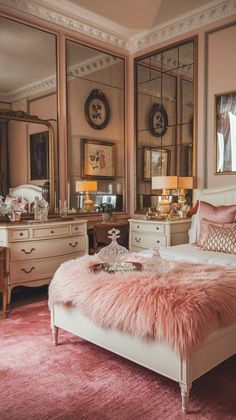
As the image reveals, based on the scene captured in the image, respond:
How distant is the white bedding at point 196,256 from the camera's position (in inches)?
106

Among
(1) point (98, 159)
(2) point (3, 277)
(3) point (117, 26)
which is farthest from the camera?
(1) point (98, 159)

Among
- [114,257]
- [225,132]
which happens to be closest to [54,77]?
[225,132]

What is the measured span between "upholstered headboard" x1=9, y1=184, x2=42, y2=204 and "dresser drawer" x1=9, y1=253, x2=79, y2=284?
756mm

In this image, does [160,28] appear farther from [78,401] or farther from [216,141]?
[78,401]

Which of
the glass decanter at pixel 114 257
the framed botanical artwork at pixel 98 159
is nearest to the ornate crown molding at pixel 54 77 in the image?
the framed botanical artwork at pixel 98 159

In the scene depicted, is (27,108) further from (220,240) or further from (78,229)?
(220,240)

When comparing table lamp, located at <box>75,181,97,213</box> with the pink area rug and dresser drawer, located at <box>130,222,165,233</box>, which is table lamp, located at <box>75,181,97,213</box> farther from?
the pink area rug

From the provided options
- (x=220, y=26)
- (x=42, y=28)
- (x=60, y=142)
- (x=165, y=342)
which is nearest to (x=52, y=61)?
(x=42, y=28)

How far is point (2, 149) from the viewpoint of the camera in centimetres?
371

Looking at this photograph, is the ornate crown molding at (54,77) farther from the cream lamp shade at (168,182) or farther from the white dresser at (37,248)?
the cream lamp shade at (168,182)

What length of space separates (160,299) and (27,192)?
8.33ft

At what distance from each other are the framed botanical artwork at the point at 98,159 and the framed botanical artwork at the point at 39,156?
20.8 inches

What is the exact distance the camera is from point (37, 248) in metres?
3.56

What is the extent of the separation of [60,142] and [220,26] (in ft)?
7.31
